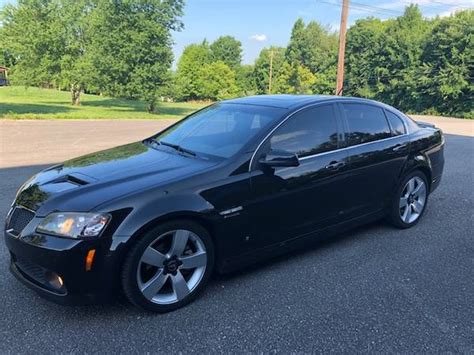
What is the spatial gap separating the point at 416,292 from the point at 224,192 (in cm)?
179

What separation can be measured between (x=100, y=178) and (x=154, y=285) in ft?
2.96

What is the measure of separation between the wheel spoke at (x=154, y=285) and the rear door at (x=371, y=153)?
2047mm

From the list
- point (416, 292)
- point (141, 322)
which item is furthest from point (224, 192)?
point (416, 292)

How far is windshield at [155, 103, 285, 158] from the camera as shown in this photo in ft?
12.0

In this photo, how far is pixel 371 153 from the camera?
4.35 m

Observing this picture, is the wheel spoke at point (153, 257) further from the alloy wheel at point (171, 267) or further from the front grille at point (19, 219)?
the front grille at point (19, 219)

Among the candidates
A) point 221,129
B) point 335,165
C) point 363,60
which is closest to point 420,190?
point 335,165

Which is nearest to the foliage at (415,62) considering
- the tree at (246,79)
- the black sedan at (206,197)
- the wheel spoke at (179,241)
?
the tree at (246,79)

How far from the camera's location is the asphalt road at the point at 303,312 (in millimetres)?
2766

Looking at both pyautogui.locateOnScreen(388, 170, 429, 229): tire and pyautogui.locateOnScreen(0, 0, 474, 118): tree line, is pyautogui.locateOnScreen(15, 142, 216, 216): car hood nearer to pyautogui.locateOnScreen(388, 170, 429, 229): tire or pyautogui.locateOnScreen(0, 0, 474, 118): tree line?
pyautogui.locateOnScreen(388, 170, 429, 229): tire

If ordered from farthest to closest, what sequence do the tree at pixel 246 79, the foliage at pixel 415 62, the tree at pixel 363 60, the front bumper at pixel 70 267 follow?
the tree at pixel 246 79, the tree at pixel 363 60, the foliage at pixel 415 62, the front bumper at pixel 70 267

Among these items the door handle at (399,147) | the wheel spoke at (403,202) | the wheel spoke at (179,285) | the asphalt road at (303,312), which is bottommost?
the asphalt road at (303,312)

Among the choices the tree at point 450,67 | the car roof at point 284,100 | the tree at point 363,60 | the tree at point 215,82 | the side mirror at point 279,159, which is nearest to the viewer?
the side mirror at point 279,159

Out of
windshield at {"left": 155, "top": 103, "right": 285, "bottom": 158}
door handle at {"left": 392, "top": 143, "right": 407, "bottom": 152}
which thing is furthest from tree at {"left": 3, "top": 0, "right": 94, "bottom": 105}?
door handle at {"left": 392, "top": 143, "right": 407, "bottom": 152}
